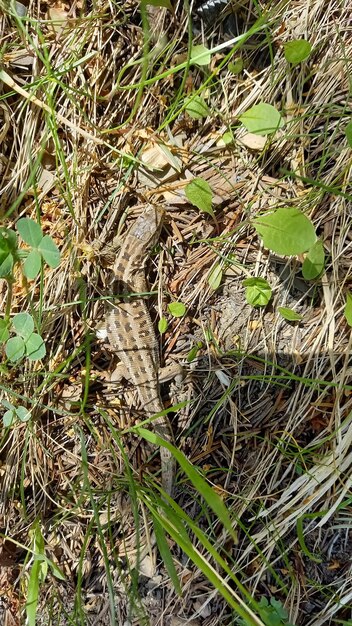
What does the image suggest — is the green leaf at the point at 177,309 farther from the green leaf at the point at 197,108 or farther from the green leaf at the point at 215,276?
the green leaf at the point at 197,108

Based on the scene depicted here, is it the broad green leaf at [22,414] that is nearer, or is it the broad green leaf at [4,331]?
the broad green leaf at [4,331]

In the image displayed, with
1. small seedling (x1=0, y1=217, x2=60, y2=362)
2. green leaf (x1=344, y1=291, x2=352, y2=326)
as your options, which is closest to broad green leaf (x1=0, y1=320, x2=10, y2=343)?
small seedling (x1=0, y1=217, x2=60, y2=362)

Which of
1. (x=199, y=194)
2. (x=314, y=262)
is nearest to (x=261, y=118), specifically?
(x=199, y=194)

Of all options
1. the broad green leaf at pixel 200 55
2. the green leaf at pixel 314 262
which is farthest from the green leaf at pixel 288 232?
the broad green leaf at pixel 200 55

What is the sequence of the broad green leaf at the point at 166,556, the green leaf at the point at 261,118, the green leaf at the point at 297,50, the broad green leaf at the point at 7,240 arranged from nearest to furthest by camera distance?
the broad green leaf at the point at 166,556 < the broad green leaf at the point at 7,240 < the green leaf at the point at 297,50 < the green leaf at the point at 261,118

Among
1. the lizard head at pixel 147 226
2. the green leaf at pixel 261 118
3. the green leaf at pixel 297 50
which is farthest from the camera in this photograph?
the lizard head at pixel 147 226

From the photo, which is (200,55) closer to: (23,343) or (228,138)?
(228,138)
